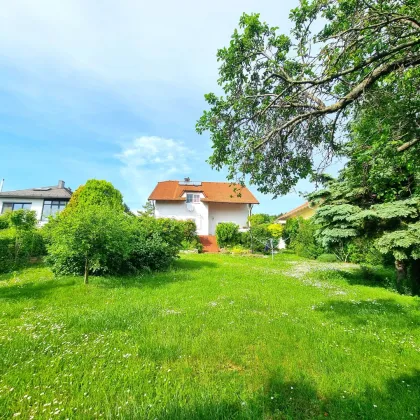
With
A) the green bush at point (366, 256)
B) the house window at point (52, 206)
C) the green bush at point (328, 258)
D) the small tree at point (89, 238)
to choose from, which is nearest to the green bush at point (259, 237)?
the green bush at point (328, 258)

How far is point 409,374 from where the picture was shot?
3172mm

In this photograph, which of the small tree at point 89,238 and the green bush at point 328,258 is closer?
the small tree at point 89,238

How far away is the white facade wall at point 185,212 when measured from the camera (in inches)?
1037

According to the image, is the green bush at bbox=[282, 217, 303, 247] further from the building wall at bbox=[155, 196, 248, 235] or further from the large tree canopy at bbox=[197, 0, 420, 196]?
the large tree canopy at bbox=[197, 0, 420, 196]

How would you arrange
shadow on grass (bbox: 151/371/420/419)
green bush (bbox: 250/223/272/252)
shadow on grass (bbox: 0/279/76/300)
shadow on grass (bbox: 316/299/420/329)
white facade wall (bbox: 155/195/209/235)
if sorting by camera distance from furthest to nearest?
white facade wall (bbox: 155/195/209/235) → green bush (bbox: 250/223/272/252) → shadow on grass (bbox: 0/279/76/300) → shadow on grass (bbox: 316/299/420/329) → shadow on grass (bbox: 151/371/420/419)

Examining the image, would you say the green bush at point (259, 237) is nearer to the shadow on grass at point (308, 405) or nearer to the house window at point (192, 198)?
the house window at point (192, 198)

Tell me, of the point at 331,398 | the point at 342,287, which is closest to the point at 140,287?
the point at 331,398

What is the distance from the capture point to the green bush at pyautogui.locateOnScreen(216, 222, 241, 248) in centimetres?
2269

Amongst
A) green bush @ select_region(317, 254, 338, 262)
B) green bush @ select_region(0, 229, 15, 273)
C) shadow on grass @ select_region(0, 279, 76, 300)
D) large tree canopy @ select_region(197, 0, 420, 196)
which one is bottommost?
shadow on grass @ select_region(0, 279, 76, 300)

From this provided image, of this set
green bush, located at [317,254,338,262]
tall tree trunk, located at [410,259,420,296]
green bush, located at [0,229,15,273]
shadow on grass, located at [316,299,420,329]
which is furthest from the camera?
green bush, located at [317,254,338,262]

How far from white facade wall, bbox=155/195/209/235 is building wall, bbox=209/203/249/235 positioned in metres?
1.39

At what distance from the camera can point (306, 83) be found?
3.96 meters

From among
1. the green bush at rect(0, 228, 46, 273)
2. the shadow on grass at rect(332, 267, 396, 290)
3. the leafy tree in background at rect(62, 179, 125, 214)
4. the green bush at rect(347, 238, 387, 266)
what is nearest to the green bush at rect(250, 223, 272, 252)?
the green bush at rect(347, 238, 387, 266)

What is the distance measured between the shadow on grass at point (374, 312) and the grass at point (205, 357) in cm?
4
